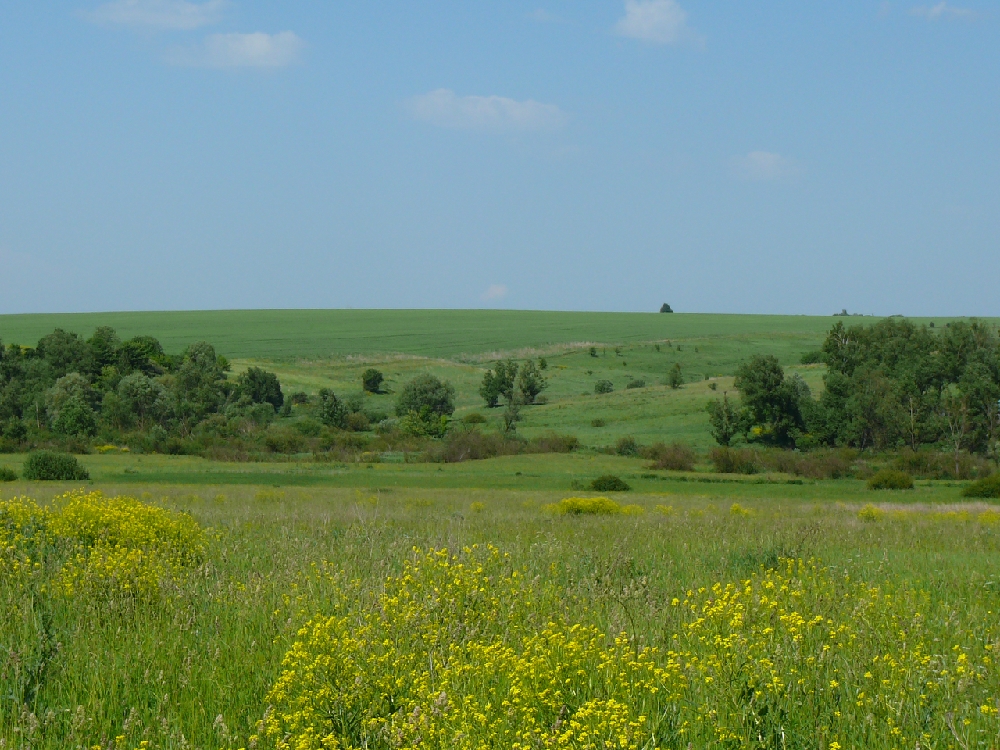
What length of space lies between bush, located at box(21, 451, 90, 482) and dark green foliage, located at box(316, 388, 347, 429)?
142 ft

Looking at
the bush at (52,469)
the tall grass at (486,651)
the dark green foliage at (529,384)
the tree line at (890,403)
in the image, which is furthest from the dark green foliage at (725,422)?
the tall grass at (486,651)

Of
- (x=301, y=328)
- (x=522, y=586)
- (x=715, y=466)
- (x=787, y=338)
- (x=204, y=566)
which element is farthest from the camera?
(x=301, y=328)

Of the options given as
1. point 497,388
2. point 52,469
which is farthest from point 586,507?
point 497,388

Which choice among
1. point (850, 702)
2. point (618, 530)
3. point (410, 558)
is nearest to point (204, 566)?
point (410, 558)

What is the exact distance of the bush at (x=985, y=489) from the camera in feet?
141

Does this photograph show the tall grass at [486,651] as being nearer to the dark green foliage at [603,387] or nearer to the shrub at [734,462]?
the shrub at [734,462]

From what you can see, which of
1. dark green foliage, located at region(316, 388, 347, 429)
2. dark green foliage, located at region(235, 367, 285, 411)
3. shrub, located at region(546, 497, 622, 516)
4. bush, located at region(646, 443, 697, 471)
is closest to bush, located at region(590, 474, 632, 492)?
bush, located at region(646, 443, 697, 471)

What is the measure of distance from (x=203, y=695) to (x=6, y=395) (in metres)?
105

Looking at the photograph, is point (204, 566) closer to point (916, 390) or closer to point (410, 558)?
point (410, 558)

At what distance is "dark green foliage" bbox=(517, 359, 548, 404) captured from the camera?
10525cm

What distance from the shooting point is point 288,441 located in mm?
76062

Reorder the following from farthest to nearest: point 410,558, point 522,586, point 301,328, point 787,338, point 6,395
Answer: point 301,328
point 787,338
point 6,395
point 410,558
point 522,586

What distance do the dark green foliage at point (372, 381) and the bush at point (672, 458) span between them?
50515mm

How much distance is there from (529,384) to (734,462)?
47.2 metres
